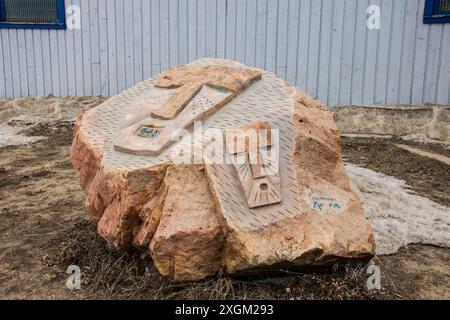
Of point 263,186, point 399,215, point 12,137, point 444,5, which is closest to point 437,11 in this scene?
point 444,5

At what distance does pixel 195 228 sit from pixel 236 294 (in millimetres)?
387

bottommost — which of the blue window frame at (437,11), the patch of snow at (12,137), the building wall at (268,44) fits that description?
the patch of snow at (12,137)

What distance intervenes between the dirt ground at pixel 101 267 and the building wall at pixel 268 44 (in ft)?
6.06

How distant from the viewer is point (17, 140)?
240 inches

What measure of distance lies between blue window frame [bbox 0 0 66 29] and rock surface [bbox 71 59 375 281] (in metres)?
3.97

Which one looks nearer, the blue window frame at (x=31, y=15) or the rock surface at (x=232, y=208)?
the rock surface at (x=232, y=208)

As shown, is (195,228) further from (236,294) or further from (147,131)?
(147,131)

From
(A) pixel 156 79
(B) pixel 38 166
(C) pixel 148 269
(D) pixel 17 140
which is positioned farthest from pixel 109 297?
(D) pixel 17 140

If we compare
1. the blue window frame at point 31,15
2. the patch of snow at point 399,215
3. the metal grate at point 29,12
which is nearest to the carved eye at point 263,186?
the patch of snow at point 399,215

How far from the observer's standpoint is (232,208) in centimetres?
239

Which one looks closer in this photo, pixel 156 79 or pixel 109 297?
pixel 109 297

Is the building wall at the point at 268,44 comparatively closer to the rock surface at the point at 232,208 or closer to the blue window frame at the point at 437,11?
the blue window frame at the point at 437,11

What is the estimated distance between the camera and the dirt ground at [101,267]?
2.46 meters

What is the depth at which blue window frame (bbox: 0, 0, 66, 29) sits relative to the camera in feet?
20.8
